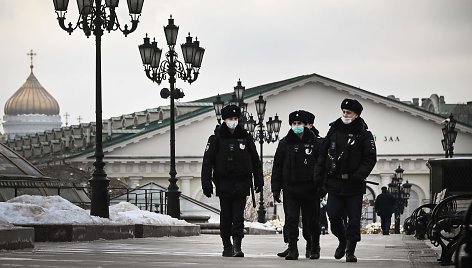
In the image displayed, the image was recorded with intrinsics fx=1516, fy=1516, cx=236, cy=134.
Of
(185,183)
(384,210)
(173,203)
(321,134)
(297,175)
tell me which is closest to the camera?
(297,175)

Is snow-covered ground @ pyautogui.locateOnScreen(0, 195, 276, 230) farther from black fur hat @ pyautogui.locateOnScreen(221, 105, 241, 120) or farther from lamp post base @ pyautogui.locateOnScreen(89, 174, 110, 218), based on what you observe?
black fur hat @ pyautogui.locateOnScreen(221, 105, 241, 120)

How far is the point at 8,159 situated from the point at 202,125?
76527 mm

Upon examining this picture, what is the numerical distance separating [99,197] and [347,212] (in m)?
10.5

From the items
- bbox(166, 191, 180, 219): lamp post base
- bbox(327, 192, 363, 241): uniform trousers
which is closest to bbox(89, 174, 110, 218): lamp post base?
bbox(166, 191, 180, 219): lamp post base

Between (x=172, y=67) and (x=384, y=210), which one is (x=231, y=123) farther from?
(x=384, y=210)

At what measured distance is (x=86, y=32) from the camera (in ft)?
94.1

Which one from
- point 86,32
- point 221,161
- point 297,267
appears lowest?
point 297,267

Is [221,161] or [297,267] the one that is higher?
[221,161]

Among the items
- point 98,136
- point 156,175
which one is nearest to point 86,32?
point 98,136

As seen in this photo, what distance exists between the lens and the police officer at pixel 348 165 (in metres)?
18.1

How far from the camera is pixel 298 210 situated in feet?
63.2

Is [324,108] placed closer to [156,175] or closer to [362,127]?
[156,175]

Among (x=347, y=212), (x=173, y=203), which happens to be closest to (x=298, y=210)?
(x=347, y=212)

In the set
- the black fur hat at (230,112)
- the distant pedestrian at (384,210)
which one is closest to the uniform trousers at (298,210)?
the black fur hat at (230,112)
